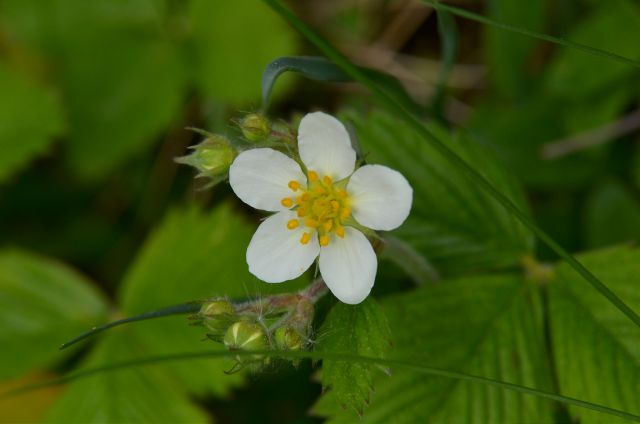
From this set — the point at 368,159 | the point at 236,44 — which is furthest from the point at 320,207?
the point at 236,44

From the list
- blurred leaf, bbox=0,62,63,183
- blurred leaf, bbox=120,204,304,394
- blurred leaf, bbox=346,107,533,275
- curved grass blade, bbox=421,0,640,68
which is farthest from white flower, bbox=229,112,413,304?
blurred leaf, bbox=0,62,63,183

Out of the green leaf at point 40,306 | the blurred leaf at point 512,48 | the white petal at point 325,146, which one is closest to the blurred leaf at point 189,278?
the green leaf at point 40,306

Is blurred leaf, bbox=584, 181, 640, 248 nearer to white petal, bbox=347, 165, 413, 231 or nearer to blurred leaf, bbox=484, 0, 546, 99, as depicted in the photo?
blurred leaf, bbox=484, 0, 546, 99

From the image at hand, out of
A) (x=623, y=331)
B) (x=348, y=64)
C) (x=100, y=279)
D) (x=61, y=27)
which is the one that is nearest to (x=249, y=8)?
(x=61, y=27)

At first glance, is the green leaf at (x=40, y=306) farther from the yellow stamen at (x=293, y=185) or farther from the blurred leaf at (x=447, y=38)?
the blurred leaf at (x=447, y=38)

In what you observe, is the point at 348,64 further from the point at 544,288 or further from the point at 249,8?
the point at 249,8

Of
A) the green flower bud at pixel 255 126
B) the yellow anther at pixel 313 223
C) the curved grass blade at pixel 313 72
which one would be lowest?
the yellow anther at pixel 313 223
